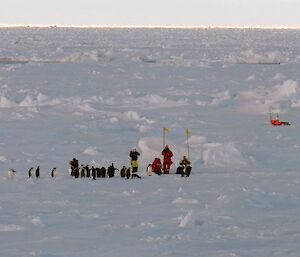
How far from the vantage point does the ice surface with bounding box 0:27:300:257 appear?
10.8 metres

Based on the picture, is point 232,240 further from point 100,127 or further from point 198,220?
point 100,127

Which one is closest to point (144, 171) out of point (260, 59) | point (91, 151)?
point (91, 151)

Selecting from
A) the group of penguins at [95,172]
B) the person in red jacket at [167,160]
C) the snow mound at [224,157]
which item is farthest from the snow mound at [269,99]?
the group of penguins at [95,172]

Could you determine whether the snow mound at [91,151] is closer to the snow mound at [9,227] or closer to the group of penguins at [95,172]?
the group of penguins at [95,172]

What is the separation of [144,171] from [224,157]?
202cm

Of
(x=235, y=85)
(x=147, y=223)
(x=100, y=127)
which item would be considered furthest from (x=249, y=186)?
(x=235, y=85)

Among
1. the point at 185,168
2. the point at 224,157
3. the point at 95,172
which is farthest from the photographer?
the point at 224,157

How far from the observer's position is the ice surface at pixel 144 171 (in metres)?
10.8

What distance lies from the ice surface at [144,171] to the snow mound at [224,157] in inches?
1.0

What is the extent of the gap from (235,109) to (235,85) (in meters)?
10.1

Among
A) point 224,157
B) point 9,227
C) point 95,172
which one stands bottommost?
point 9,227

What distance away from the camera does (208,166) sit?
1769cm

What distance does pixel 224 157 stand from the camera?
1809cm

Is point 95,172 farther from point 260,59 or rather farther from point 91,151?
point 260,59
